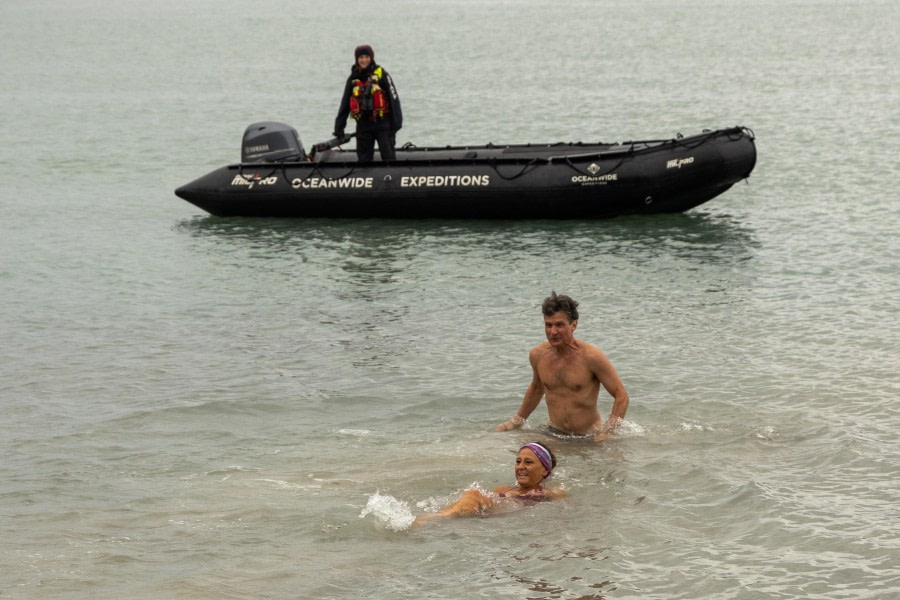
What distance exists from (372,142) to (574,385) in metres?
9.83

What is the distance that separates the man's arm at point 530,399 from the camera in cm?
927

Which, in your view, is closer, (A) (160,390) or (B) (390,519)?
(B) (390,519)

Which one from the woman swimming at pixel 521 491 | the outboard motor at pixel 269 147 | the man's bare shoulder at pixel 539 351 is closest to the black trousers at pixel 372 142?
the outboard motor at pixel 269 147

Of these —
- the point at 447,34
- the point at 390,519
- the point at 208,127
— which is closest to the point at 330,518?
the point at 390,519

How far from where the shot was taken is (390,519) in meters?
8.04

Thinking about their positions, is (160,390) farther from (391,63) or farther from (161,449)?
(391,63)

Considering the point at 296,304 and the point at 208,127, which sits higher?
the point at 208,127

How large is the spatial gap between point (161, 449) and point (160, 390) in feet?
5.30

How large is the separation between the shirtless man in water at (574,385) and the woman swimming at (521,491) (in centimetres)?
97

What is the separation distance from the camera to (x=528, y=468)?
803 cm

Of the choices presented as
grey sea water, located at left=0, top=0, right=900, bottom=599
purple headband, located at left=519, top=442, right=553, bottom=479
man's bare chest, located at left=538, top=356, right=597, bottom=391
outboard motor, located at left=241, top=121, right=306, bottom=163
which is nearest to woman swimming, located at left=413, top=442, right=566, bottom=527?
purple headband, located at left=519, top=442, right=553, bottom=479

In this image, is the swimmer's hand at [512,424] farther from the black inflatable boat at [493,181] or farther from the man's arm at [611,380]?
the black inflatable boat at [493,181]

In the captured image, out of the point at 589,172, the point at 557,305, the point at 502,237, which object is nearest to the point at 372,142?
the point at 502,237

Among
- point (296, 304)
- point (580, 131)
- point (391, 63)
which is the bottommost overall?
point (296, 304)
